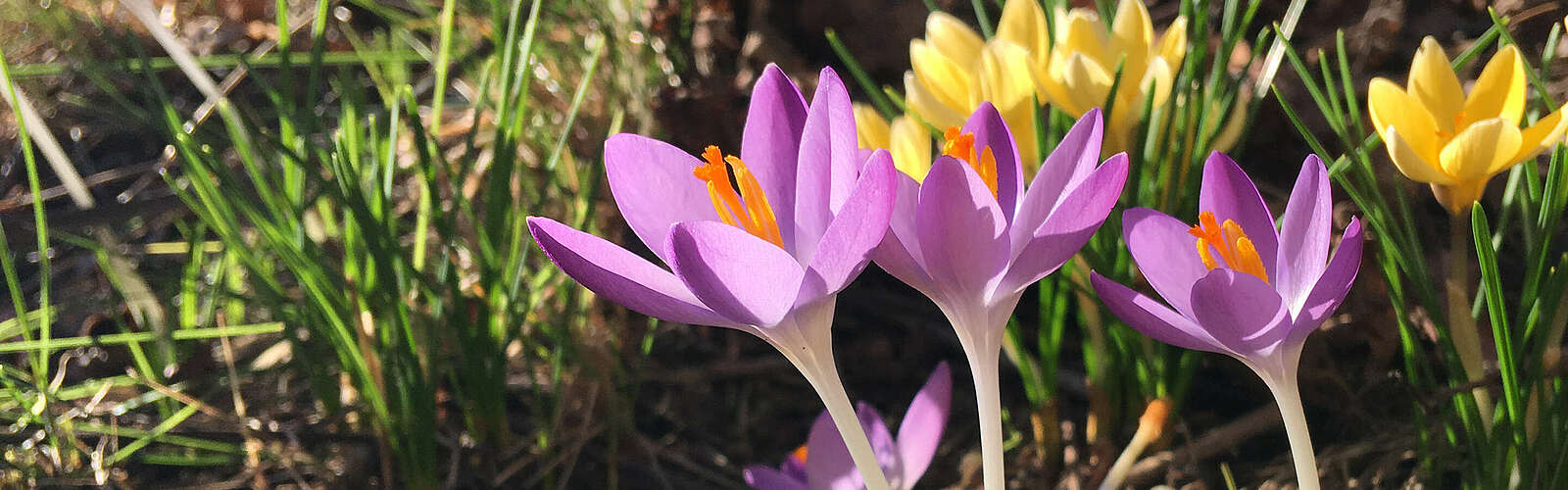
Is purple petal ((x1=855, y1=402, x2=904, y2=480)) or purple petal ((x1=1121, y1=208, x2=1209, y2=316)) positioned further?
purple petal ((x1=855, y1=402, x2=904, y2=480))

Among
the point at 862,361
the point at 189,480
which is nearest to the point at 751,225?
the point at 862,361

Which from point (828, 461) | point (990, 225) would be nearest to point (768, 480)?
point (828, 461)

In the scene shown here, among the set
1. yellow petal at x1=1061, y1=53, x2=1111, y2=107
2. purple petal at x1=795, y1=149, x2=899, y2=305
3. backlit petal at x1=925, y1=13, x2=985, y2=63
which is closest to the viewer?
purple petal at x1=795, y1=149, x2=899, y2=305

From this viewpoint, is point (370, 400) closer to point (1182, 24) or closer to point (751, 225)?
point (751, 225)

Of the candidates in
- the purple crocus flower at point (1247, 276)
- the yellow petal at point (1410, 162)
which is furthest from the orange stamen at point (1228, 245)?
the yellow petal at point (1410, 162)

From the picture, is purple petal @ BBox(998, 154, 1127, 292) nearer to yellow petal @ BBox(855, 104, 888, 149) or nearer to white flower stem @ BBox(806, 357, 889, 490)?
white flower stem @ BBox(806, 357, 889, 490)

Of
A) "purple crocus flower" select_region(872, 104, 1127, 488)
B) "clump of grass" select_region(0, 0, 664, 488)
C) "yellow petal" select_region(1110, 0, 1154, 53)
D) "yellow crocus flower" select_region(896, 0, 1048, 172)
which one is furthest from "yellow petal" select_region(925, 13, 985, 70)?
"clump of grass" select_region(0, 0, 664, 488)

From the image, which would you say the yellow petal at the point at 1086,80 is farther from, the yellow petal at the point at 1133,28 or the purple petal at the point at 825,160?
the purple petal at the point at 825,160
